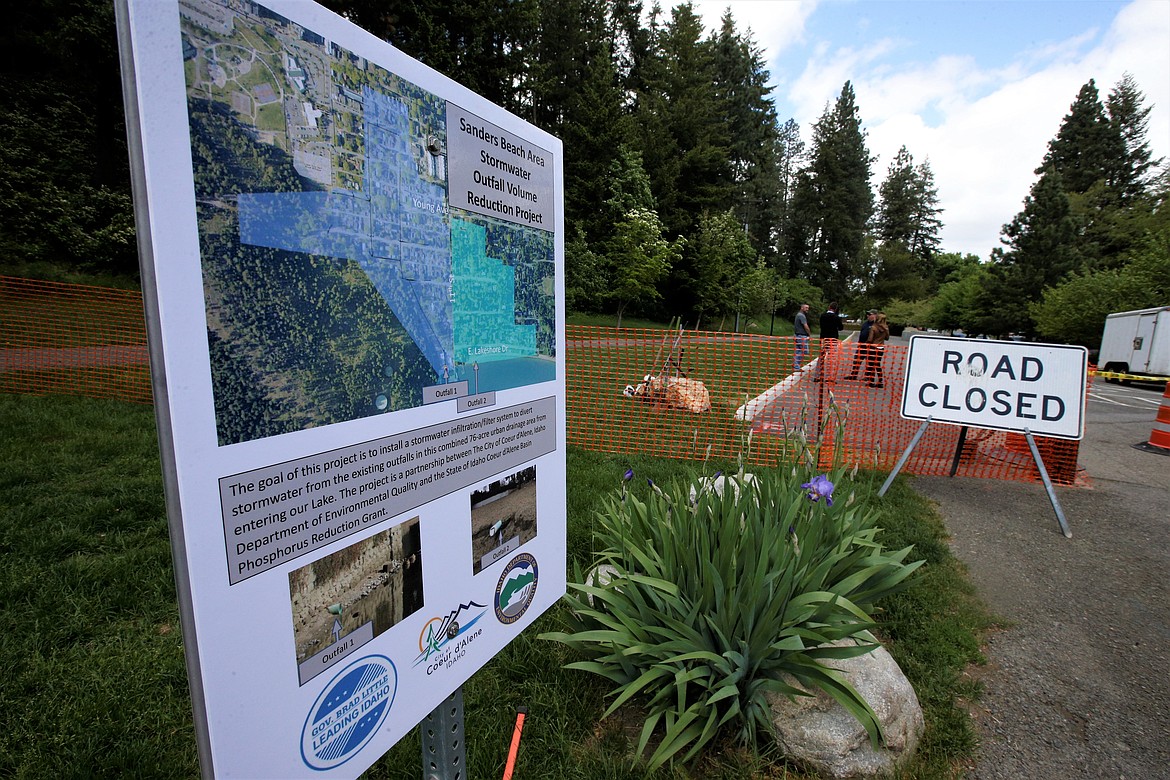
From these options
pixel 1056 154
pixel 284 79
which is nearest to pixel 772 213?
pixel 1056 154

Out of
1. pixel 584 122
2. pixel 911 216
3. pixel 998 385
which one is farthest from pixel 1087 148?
pixel 998 385

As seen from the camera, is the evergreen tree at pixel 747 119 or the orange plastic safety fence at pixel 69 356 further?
the evergreen tree at pixel 747 119

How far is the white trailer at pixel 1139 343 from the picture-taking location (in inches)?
722

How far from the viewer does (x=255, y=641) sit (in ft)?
3.05

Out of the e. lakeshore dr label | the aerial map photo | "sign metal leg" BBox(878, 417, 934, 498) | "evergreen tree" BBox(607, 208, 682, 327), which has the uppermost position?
"evergreen tree" BBox(607, 208, 682, 327)

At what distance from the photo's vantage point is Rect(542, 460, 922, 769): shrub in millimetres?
2004

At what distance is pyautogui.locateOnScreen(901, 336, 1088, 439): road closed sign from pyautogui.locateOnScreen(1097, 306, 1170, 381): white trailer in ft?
66.1

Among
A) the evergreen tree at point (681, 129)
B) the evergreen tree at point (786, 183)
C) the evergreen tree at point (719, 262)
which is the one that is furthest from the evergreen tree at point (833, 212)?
the evergreen tree at point (719, 262)

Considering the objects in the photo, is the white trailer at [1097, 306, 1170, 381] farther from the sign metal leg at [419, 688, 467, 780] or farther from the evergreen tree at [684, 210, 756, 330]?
the sign metal leg at [419, 688, 467, 780]

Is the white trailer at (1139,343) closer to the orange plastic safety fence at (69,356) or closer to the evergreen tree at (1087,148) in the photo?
the orange plastic safety fence at (69,356)

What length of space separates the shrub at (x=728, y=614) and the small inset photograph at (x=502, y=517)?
698mm

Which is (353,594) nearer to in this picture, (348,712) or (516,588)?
(348,712)

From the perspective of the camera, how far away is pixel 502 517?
152 centimetres

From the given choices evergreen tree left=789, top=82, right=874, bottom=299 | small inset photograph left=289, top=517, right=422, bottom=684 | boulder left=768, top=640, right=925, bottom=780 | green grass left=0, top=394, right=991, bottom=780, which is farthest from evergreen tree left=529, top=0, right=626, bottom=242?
evergreen tree left=789, top=82, right=874, bottom=299
